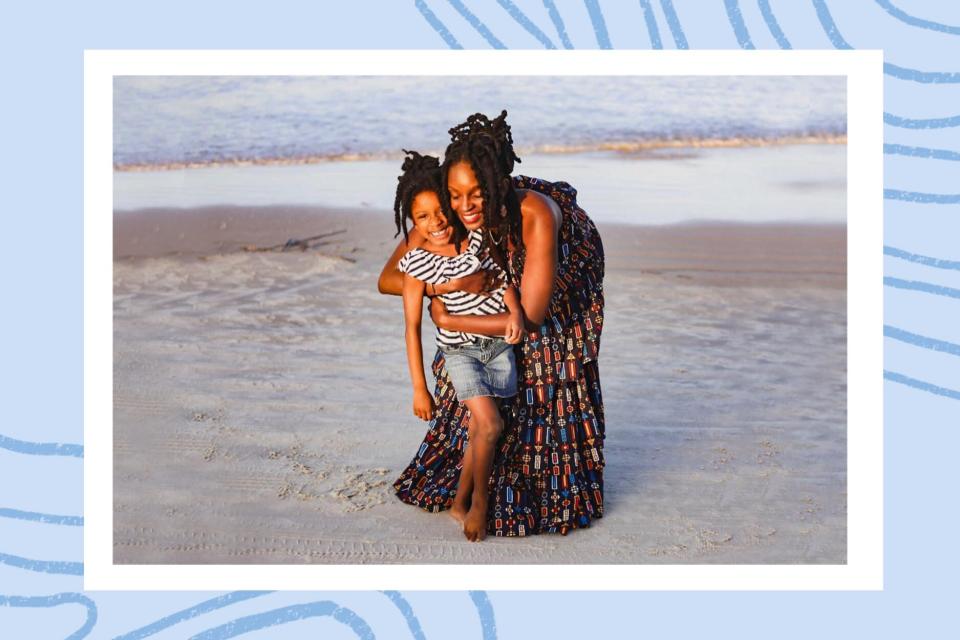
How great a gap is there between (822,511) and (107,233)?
3067 mm

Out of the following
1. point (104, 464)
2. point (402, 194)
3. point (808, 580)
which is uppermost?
point (402, 194)

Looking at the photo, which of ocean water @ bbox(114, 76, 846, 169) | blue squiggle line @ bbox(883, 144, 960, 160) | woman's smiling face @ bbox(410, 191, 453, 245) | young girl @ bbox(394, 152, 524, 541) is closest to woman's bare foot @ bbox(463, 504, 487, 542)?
young girl @ bbox(394, 152, 524, 541)

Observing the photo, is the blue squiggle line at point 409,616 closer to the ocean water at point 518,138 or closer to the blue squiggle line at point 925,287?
the blue squiggle line at point 925,287

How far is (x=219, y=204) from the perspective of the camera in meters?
9.21

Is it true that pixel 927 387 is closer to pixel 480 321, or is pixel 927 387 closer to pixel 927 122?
pixel 927 122

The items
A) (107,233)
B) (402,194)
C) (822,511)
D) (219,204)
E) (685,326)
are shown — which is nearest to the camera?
(402,194)

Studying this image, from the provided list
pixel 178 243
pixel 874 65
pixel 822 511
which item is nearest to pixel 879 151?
pixel 874 65

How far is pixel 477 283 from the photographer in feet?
14.0

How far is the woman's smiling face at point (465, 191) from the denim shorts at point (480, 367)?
0.48 meters

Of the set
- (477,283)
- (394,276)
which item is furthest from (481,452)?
(394,276)

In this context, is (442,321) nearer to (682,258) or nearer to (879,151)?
(879,151)

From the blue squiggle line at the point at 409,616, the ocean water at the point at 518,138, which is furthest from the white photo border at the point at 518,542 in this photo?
the ocean water at the point at 518,138

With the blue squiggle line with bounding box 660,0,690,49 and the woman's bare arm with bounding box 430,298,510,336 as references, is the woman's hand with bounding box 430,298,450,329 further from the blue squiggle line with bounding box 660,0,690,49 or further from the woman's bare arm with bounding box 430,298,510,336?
the blue squiggle line with bounding box 660,0,690,49

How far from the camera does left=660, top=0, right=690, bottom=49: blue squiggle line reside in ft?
17.3
